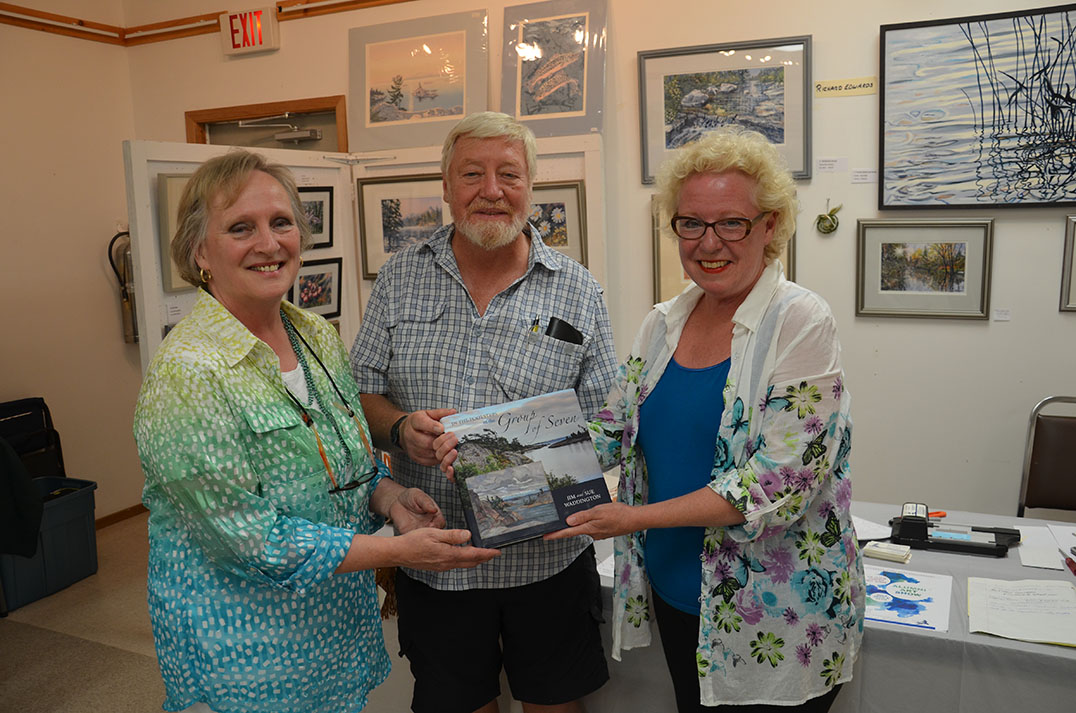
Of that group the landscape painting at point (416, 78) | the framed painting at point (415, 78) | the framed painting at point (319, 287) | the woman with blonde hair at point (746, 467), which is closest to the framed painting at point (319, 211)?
the framed painting at point (319, 287)

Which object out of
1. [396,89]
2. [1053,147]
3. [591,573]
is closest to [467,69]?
[396,89]

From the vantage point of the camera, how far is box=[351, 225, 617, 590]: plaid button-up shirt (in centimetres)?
196

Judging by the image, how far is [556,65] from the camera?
3.92 metres

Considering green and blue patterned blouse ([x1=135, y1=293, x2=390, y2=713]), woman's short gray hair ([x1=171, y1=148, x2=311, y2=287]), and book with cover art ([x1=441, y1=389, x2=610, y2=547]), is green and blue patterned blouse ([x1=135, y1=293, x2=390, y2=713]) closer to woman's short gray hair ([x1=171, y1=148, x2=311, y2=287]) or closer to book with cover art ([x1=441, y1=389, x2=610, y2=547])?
woman's short gray hair ([x1=171, y1=148, x2=311, y2=287])

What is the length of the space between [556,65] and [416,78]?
2.53 ft

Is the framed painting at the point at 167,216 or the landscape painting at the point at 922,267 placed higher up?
the framed painting at the point at 167,216

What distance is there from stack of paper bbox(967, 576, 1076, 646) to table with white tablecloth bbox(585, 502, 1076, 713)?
0.02 meters

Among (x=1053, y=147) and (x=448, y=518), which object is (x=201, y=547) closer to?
(x=448, y=518)

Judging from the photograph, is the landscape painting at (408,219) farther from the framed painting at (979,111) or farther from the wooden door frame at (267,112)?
the framed painting at (979,111)

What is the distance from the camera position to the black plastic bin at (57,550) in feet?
13.1

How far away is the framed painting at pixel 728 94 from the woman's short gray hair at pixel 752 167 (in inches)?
83.0

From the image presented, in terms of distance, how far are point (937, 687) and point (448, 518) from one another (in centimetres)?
117

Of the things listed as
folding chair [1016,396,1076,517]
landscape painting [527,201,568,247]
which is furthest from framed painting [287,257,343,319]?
folding chair [1016,396,1076,517]

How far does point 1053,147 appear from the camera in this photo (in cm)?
322
